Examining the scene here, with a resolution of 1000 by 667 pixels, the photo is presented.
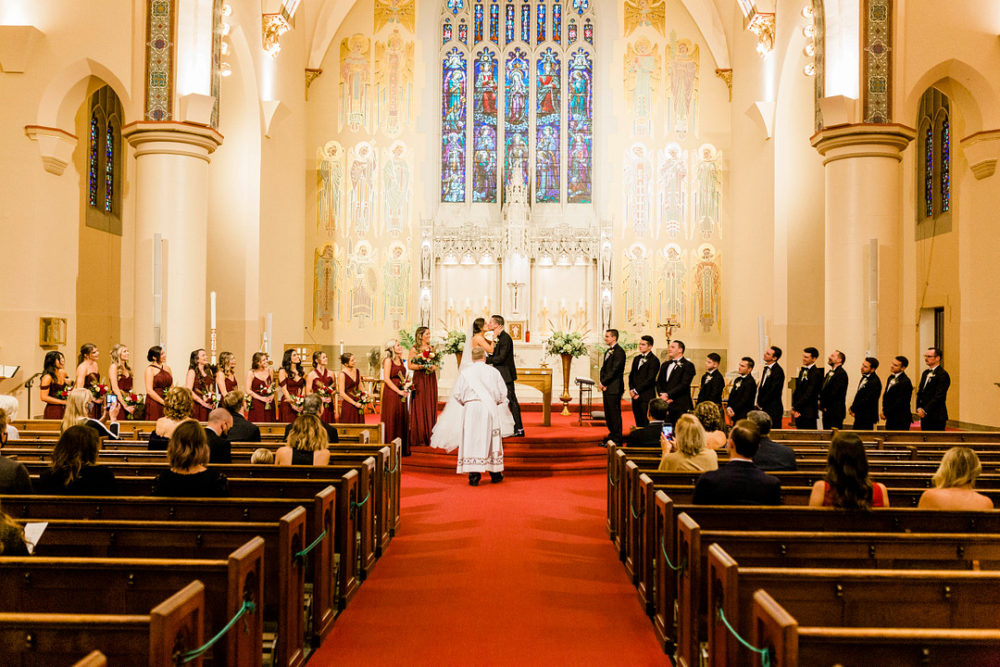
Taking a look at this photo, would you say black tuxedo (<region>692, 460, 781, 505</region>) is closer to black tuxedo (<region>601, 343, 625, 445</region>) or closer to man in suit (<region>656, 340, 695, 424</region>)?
man in suit (<region>656, 340, 695, 424</region>)

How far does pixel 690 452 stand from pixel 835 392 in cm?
438

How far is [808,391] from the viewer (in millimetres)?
8992

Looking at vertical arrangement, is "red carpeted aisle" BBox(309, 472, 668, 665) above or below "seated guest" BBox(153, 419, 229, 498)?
below

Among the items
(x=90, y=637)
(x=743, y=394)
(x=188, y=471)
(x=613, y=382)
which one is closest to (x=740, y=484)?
(x=188, y=471)

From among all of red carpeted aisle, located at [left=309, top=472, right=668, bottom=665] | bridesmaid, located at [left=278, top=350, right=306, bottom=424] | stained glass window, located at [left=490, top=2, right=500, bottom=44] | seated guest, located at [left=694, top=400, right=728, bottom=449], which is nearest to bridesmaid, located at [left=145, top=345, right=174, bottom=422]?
bridesmaid, located at [left=278, top=350, right=306, bottom=424]

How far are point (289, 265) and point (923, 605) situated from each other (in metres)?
14.6

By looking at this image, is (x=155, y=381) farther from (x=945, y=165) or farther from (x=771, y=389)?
(x=945, y=165)

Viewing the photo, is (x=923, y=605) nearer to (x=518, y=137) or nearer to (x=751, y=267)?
(x=751, y=267)

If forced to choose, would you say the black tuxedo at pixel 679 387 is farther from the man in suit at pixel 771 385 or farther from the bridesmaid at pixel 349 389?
the bridesmaid at pixel 349 389

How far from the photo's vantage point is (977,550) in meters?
3.28

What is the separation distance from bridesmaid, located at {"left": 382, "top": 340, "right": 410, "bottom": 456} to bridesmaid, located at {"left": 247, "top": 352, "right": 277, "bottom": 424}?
1270 mm

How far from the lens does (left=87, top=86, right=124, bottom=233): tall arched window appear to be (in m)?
14.2

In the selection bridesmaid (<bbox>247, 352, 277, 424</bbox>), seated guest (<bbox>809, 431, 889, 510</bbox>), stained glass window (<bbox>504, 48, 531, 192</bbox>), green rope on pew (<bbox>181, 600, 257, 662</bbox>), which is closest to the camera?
green rope on pew (<bbox>181, 600, 257, 662</bbox>)

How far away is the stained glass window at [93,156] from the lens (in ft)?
46.4
